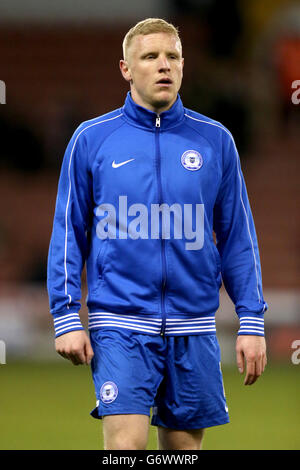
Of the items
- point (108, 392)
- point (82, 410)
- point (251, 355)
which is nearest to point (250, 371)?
point (251, 355)

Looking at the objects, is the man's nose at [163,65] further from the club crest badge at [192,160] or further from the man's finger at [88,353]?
the man's finger at [88,353]

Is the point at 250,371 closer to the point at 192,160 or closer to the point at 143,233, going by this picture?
the point at 143,233

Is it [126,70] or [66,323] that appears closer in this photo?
[66,323]

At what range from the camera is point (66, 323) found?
11.6ft

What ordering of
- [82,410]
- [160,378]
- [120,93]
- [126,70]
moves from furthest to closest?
[120,93], [82,410], [126,70], [160,378]

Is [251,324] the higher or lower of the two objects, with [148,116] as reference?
lower

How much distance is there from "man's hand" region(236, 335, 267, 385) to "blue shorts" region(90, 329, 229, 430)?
0.11m

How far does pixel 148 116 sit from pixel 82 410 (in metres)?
4.66

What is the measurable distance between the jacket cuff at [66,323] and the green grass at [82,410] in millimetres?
2684

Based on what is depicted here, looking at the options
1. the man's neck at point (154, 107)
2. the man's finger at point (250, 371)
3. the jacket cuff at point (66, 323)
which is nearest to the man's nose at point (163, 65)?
the man's neck at point (154, 107)

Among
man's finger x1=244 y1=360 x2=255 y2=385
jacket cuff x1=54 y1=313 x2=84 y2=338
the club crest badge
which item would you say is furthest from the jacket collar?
man's finger x1=244 y1=360 x2=255 y2=385

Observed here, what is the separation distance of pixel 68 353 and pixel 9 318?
9.13m

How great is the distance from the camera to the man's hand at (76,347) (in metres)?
3.49
